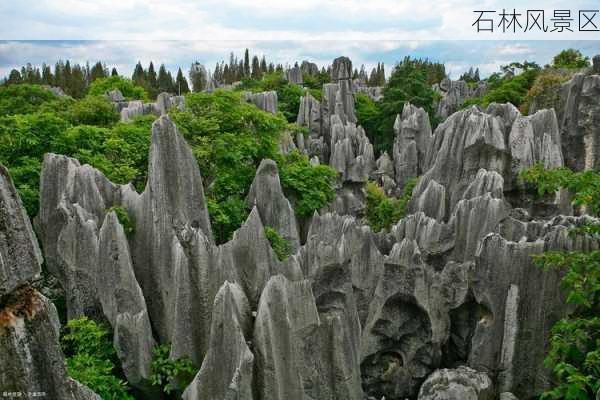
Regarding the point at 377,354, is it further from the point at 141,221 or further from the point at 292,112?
the point at 292,112

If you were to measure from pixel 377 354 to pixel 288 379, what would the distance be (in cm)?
446

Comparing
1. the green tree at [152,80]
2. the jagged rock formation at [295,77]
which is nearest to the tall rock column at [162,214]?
the jagged rock formation at [295,77]

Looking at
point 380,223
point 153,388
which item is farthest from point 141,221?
point 380,223

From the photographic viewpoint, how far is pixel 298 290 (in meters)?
7.38

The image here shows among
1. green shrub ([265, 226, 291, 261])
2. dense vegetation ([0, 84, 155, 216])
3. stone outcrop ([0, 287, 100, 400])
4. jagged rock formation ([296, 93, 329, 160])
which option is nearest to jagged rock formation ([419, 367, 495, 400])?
green shrub ([265, 226, 291, 261])

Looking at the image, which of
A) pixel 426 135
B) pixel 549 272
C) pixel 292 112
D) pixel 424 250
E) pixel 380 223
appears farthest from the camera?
pixel 292 112

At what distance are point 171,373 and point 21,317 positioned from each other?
5.51 m

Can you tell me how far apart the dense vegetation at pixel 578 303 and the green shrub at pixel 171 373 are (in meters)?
4.91

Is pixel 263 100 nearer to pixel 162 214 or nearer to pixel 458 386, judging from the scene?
pixel 162 214

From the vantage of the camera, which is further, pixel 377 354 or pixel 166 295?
pixel 377 354

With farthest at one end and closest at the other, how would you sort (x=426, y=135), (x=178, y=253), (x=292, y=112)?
(x=292, y=112) → (x=426, y=135) → (x=178, y=253)

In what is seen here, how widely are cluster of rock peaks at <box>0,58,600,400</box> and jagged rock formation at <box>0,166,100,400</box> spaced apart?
3.45 metres

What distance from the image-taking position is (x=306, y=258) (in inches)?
416

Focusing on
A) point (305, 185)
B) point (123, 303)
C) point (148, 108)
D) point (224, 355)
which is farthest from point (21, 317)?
point (148, 108)
